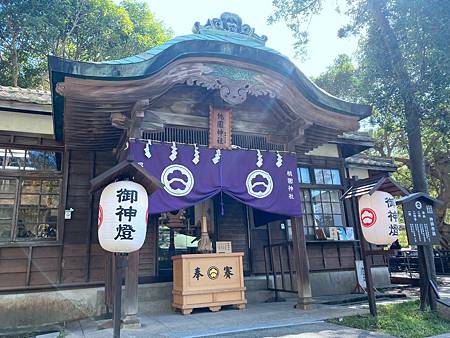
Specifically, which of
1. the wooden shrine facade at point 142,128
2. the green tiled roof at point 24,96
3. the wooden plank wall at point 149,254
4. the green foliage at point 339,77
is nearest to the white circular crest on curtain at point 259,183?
the wooden shrine facade at point 142,128

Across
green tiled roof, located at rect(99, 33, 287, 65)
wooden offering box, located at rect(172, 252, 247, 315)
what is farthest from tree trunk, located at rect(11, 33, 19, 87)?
wooden offering box, located at rect(172, 252, 247, 315)

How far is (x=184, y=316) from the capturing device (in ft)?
21.4

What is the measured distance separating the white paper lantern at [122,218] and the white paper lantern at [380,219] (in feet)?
14.0

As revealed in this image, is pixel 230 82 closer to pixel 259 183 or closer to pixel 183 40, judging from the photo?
pixel 183 40

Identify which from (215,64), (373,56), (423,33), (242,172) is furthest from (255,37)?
(423,33)

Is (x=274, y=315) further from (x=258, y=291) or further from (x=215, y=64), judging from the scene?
(x=215, y=64)

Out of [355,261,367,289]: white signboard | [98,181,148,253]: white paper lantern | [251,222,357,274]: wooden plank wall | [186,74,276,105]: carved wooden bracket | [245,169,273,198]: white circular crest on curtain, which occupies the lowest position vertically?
[355,261,367,289]: white signboard

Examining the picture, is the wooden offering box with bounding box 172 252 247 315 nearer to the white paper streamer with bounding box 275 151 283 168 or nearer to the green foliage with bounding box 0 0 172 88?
the white paper streamer with bounding box 275 151 283 168

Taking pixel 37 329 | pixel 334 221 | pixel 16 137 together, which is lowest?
pixel 37 329

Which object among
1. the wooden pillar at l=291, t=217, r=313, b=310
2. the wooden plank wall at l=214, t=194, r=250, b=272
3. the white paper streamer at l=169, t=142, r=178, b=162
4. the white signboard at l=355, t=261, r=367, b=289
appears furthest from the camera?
the white signboard at l=355, t=261, r=367, b=289

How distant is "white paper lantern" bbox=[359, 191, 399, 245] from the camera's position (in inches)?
242

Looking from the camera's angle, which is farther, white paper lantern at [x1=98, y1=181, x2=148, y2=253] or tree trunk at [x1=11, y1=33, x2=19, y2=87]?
tree trunk at [x1=11, y1=33, x2=19, y2=87]

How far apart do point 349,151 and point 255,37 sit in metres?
5.87

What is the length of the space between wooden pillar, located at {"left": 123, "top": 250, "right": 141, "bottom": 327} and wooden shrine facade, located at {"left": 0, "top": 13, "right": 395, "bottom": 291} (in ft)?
1.91
